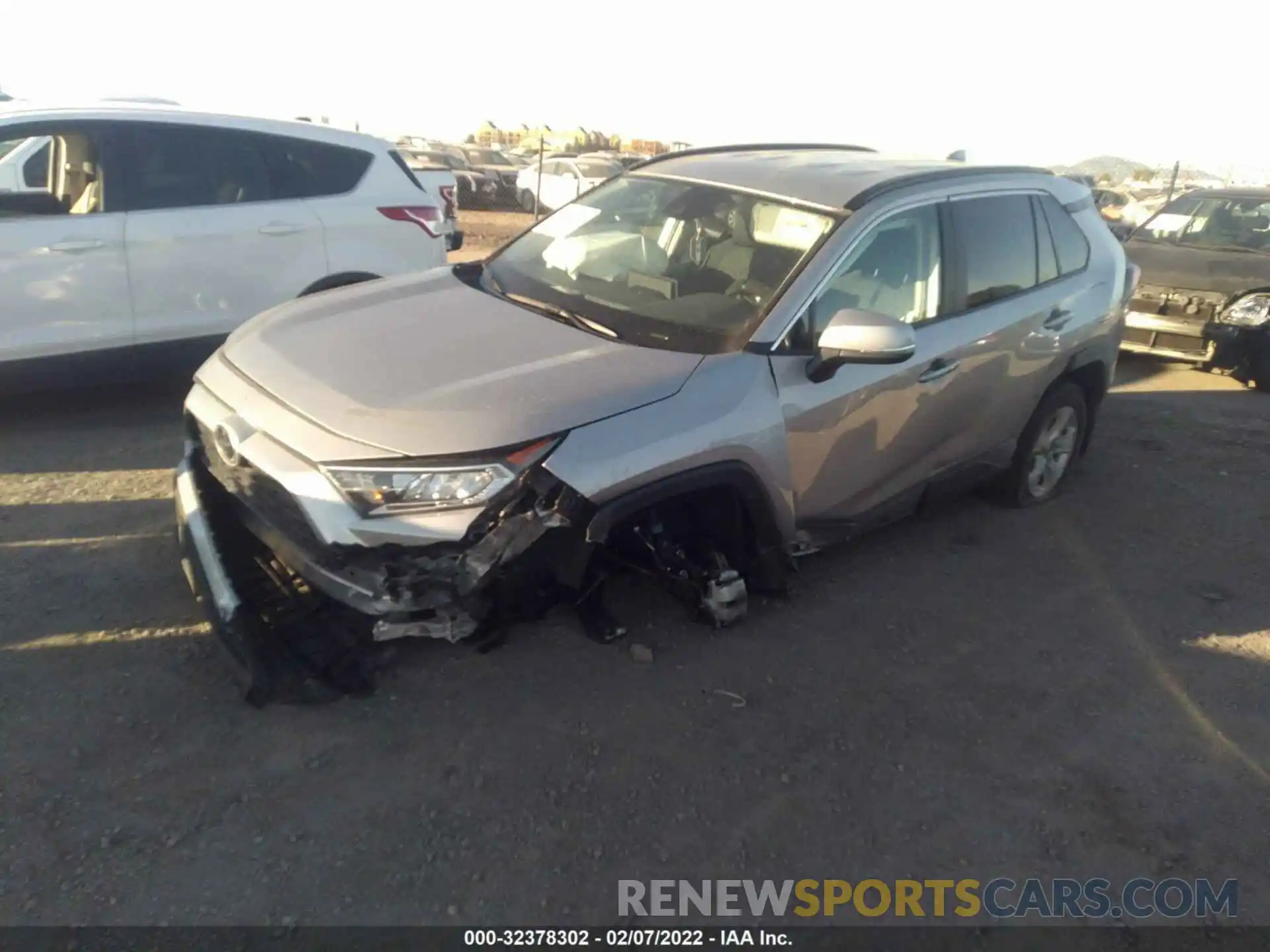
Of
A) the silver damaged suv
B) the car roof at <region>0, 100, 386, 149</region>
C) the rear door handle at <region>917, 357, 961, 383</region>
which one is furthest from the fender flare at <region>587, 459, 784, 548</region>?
the car roof at <region>0, 100, 386, 149</region>

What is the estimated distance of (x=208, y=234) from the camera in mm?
6004

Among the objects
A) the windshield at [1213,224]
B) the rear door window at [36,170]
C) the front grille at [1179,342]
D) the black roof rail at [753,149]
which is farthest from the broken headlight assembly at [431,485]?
the windshield at [1213,224]

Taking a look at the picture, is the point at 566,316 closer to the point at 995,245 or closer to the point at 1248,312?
the point at 995,245

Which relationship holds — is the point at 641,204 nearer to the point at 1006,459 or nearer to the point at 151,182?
the point at 1006,459

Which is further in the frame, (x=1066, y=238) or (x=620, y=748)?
(x=1066, y=238)

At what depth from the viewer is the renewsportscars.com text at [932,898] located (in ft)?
9.04

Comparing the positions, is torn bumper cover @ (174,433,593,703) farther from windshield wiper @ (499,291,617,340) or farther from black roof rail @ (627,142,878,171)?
black roof rail @ (627,142,878,171)

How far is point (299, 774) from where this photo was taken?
10.0ft

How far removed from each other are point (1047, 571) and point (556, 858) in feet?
10.2

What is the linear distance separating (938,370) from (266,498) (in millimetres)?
2768

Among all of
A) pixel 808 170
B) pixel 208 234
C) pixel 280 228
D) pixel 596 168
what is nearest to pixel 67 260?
pixel 208 234

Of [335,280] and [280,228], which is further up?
[280,228]

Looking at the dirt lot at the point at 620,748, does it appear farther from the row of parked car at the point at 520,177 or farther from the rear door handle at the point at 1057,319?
the row of parked car at the point at 520,177

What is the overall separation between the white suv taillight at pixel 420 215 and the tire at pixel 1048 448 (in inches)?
157
